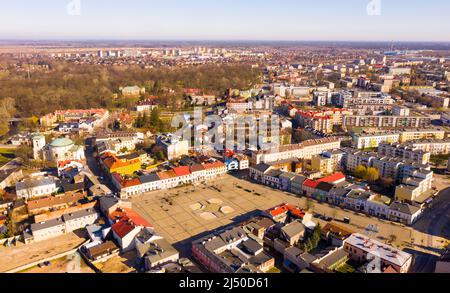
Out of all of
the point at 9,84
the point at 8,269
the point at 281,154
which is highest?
the point at 9,84

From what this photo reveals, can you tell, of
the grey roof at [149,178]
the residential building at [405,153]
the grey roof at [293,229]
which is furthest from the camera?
the residential building at [405,153]

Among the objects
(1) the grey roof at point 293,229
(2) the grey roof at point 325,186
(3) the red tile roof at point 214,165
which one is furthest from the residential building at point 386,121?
(1) the grey roof at point 293,229

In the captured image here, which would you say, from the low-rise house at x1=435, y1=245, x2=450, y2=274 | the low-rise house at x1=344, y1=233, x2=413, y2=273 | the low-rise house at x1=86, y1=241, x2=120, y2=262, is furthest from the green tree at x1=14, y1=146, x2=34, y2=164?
the low-rise house at x1=435, y1=245, x2=450, y2=274

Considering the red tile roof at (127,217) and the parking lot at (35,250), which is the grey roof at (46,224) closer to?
the parking lot at (35,250)

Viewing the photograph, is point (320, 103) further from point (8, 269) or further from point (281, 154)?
point (8, 269)

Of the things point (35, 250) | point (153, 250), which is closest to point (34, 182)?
point (35, 250)
